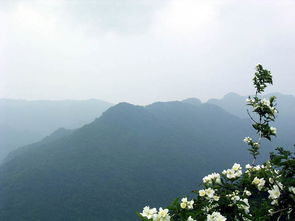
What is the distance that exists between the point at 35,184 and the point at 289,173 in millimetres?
129614

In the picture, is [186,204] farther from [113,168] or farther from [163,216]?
[113,168]

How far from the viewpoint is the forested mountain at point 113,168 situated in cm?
10938

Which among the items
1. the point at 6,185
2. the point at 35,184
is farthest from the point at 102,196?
the point at 6,185

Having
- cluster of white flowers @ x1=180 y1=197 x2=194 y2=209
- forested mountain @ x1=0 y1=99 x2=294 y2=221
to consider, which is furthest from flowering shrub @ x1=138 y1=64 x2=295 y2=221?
forested mountain @ x1=0 y1=99 x2=294 y2=221

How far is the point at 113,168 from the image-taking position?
138 m

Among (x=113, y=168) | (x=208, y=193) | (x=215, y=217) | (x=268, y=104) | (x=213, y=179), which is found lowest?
(x=215, y=217)

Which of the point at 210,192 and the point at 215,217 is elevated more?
the point at 210,192

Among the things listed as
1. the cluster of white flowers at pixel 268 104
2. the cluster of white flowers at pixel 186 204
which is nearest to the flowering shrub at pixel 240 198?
the cluster of white flowers at pixel 186 204

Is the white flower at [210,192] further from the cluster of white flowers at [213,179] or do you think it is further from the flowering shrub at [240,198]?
the cluster of white flowers at [213,179]

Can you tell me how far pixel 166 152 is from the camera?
533 ft

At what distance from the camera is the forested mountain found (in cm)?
10938

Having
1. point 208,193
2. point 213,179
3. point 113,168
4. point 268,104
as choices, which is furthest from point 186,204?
point 113,168

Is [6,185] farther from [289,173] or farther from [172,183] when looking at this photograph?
[289,173]

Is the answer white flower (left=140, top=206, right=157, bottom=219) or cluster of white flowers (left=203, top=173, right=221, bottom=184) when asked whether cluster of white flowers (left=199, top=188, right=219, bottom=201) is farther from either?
white flower (left=140, top=206, right=157, bottom=219)
